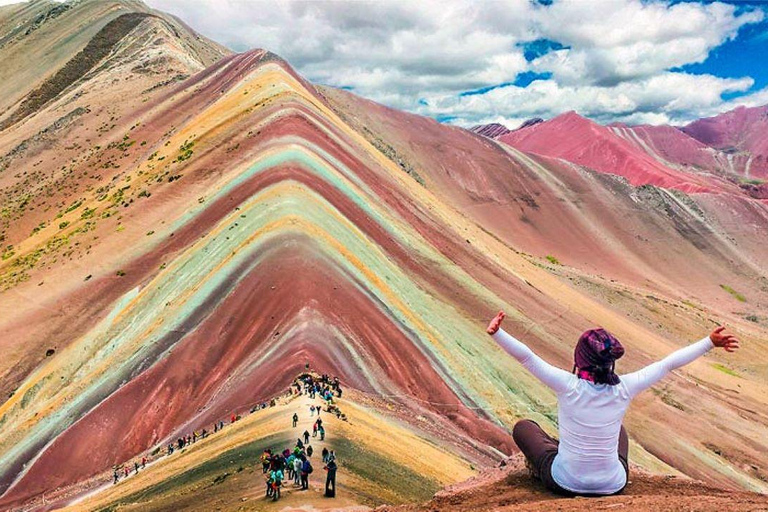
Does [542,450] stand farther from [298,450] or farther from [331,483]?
[298,450]

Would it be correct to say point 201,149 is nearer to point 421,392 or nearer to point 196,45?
point 421,392

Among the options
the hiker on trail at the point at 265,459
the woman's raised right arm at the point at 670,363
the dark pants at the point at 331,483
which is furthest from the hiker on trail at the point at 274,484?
the woman's raised right arm at the point at 670,363

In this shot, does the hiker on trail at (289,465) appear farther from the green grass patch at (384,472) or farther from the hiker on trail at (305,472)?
the green grass patch at (384,472)

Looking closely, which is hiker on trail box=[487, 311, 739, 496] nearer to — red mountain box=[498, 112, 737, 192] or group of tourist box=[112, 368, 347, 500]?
group of tourist box=[112, 368, 347, 500]

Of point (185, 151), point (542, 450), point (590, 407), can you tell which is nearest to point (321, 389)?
point (542, 450)

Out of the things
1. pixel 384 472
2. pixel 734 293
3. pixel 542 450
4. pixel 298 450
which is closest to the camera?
pixel 542 450

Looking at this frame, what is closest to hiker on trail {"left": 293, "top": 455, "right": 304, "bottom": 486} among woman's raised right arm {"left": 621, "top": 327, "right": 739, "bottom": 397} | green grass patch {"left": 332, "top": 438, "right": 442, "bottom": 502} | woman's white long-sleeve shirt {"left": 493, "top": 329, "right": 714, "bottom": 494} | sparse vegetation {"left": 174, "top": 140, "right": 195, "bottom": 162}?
green grass patch {"left": 332, "top": 438, "right": 442, "bottom": 502}

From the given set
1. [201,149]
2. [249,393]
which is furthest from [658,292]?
[249,393]
